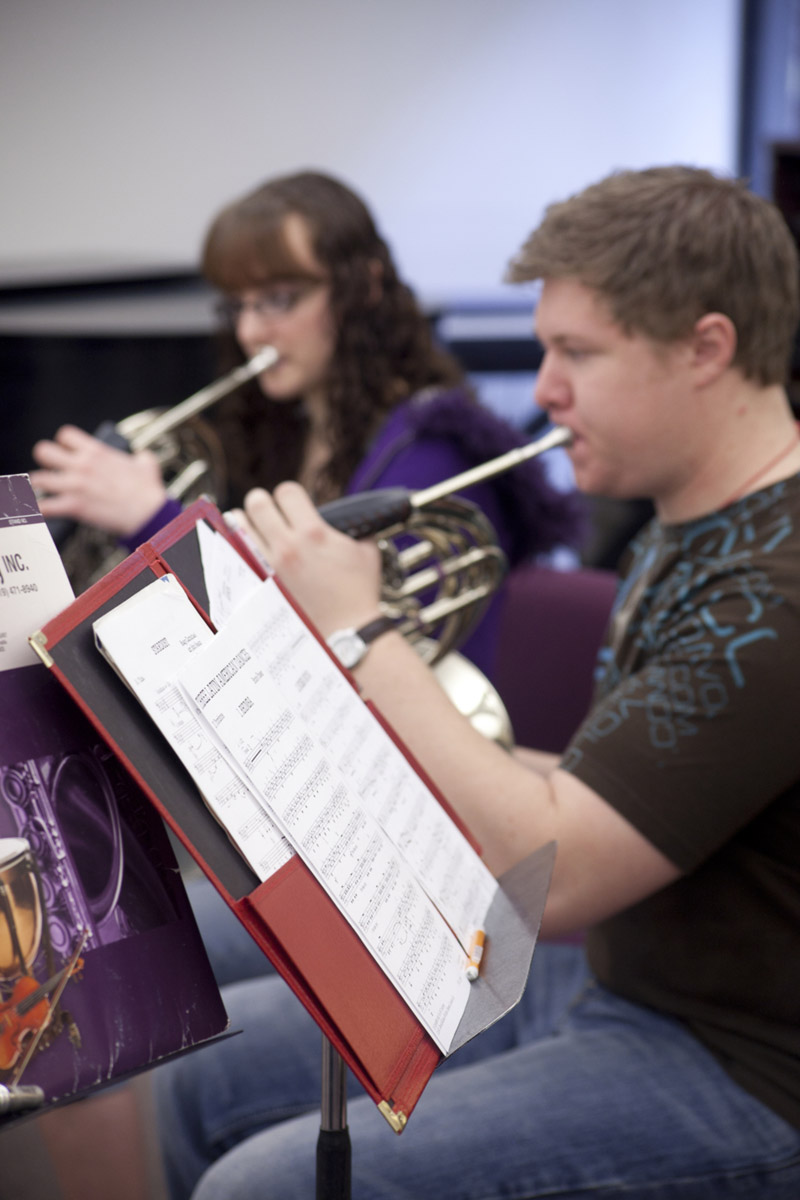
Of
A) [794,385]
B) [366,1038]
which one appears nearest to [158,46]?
[794,385]

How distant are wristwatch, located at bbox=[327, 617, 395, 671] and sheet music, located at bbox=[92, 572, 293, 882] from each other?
286 millimetres

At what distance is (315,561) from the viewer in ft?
2.54

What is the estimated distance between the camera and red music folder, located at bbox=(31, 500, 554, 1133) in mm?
432

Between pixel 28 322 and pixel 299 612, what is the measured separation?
1177 millimetres

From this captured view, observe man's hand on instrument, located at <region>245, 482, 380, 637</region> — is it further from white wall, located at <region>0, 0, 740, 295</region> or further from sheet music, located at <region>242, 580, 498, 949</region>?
white wall, located at <region>0, 0, 740, 295</region>

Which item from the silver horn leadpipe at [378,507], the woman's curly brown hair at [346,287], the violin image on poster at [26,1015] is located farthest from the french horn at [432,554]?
the violin image on poster at [26,1015]

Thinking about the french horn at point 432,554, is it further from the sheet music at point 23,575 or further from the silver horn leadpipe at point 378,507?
the sheet music at point 23,575

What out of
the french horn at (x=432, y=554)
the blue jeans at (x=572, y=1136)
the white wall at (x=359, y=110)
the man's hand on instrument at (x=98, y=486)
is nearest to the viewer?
the blue jeans at (x=572, y=1136)

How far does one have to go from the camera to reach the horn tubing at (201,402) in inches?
59.6

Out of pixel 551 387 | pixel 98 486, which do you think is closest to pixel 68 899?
pixel 551 387

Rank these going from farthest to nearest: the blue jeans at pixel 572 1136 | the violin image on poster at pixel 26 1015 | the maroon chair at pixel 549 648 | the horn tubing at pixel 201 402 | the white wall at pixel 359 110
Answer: the horn tubing at pixel 201 402
the maroon chair at pixel 549 648
the white wall at pixel 359 110
the blue jeans at pixel 572 1136
the violin image on poster at pixel 26 1015

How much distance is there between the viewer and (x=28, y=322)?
1.57 m

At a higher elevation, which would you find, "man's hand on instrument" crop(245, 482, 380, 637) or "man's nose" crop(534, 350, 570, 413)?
"man's nose" crop(534, 350, 570, 413)

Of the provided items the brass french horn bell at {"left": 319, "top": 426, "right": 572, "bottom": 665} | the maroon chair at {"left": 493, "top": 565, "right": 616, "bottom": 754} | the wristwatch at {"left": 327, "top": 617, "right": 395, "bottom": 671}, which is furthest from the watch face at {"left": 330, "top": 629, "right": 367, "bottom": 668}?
the maroon chair at {"left": 493, "top": 565, "right": 616, "bottom": 754}
